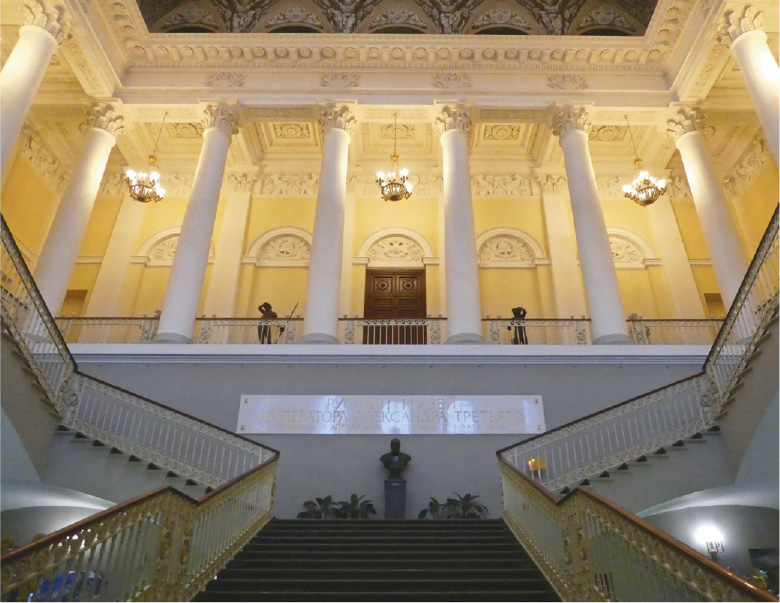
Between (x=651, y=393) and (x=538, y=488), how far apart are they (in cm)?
378

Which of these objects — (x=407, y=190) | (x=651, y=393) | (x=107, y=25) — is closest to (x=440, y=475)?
(x=651, y=393)

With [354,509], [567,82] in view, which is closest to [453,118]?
[567,82]

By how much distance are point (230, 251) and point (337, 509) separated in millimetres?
8736

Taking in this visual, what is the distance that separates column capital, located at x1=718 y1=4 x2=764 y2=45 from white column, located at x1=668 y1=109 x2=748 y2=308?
2.16 m

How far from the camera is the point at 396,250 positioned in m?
15.6

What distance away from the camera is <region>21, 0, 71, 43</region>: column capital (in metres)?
10.3

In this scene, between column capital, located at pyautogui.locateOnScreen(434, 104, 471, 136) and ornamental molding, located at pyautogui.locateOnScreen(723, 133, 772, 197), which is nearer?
column capital, located at pyautogui.locateOnScreen(434, 104, 471, 136)

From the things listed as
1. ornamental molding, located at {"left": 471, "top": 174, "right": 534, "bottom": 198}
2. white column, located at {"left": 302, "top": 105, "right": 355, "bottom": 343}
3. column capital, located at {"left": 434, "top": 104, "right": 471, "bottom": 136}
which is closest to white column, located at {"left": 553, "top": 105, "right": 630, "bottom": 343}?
column capital, located at {"left": 434, "top": 104, "right": 471, "bottom": 136}

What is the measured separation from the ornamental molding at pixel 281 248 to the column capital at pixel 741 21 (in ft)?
33.9

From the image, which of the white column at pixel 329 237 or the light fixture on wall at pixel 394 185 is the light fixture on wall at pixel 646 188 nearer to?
the light fixture on wall at pixel 394 185

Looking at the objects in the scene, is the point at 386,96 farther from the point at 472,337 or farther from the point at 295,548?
the point at 295,548

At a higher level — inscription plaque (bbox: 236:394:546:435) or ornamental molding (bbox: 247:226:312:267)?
ornamental molding (bbox: 247:226:312:267)

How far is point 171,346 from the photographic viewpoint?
32.7 ft

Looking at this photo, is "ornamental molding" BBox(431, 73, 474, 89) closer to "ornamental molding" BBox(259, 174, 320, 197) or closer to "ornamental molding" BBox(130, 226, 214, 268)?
"ornamental molding" BBox(259, 174, 320, 197)
